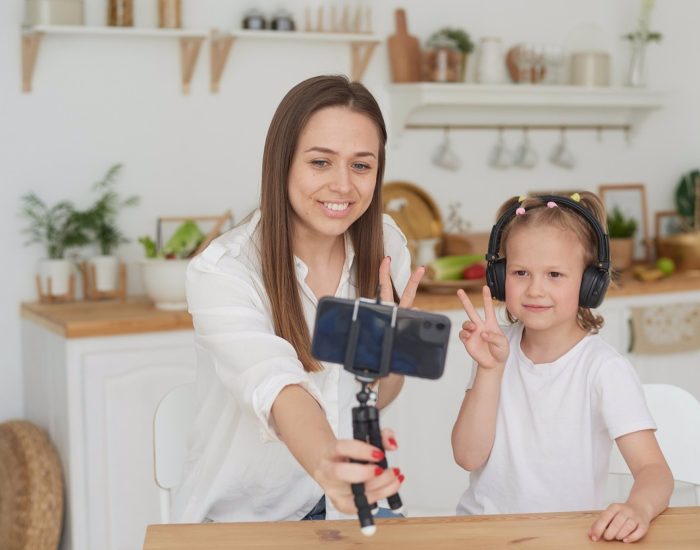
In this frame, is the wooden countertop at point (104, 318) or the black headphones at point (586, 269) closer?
the black headphones at point (586, 269)

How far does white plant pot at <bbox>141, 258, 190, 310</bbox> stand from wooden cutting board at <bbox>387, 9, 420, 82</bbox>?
1.09 m

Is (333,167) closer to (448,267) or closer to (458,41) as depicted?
(448,267)

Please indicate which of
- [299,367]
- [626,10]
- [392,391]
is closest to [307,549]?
[299,367]

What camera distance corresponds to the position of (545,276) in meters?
1.68

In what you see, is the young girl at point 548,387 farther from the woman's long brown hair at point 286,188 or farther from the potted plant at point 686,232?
the potted plant at point 686,232

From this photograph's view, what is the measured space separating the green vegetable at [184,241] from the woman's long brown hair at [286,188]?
56.7 inches

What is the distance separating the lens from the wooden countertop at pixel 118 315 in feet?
9.30

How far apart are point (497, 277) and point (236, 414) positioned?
49 cm

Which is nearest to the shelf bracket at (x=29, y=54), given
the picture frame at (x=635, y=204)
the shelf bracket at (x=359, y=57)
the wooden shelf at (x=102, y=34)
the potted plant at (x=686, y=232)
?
the wooden shelf at (x=102, y=34)

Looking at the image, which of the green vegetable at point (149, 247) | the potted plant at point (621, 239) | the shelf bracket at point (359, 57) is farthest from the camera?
the potted plant at point (621, 239)

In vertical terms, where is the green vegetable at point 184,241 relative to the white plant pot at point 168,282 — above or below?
above

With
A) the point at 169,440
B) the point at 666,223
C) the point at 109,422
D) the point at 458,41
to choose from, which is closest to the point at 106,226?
the point at 109,422

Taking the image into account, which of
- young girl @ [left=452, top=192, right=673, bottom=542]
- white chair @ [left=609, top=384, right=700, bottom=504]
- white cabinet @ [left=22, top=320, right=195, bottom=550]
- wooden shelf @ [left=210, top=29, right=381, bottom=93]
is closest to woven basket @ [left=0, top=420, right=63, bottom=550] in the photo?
white cabinet @ [left=22, top=320, right=195, bottom=550]

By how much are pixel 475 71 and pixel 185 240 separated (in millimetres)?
1298
